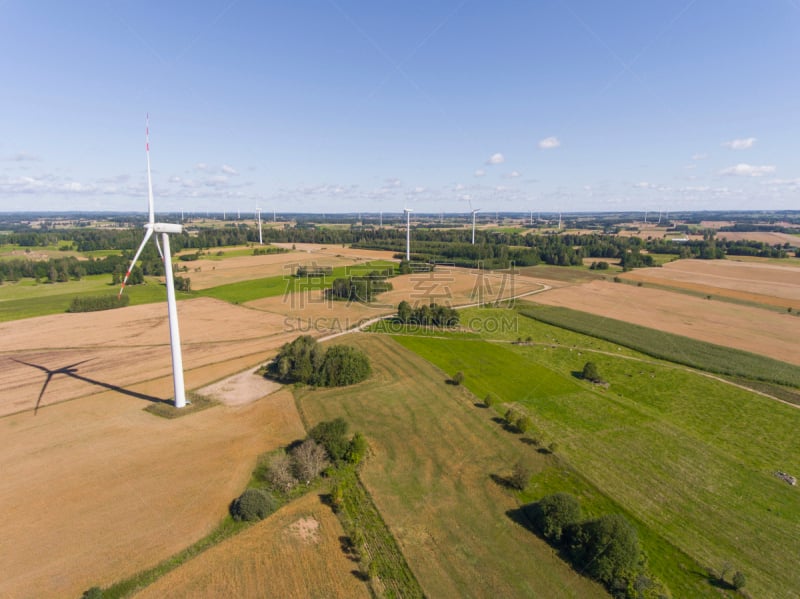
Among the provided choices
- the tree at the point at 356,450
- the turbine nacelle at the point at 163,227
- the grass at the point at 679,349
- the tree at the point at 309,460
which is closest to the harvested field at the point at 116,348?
the turbine nacelle at the point at 163,227

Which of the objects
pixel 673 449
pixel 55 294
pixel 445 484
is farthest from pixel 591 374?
pixel 55 294

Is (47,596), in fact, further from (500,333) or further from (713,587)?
(500,333)

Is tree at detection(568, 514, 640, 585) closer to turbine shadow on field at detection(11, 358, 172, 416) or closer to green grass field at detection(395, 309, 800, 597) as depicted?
green grass field at detection(395, 309, 800, 597)

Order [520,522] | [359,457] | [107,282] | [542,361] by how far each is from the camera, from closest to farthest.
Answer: [520,522] < [359,457] < [542,361] < [107,282]

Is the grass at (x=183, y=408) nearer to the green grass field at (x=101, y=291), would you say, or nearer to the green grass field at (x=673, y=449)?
the green grass field at (x=673, y=449)

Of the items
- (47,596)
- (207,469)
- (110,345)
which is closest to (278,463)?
(207,469)
